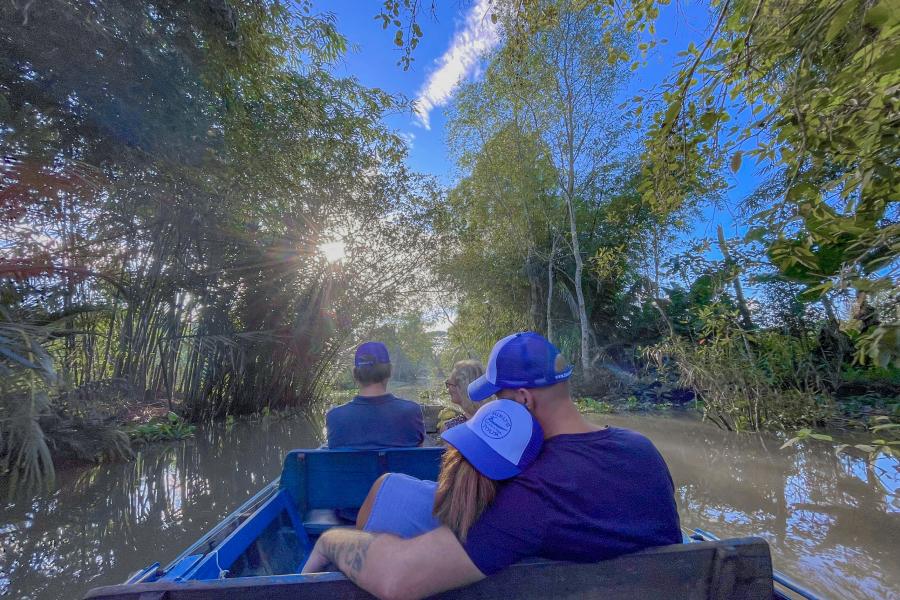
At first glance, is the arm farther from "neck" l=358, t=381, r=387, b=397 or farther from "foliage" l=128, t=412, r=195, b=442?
"foliage" l=128, t=412, r=195, b=442

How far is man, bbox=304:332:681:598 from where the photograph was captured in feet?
3.22

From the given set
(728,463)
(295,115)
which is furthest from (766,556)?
(295,115)

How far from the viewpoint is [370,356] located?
2932 mm

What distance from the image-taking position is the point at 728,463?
18.8 ft

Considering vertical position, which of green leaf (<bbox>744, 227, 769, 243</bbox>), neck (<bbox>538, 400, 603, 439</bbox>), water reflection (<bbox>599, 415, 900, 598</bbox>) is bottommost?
water reflection (<bbox>599, 415, 900, 598</bbox>)

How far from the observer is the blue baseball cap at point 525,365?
1.20 meters

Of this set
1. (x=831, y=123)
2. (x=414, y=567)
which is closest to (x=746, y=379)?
(x=831, y=123)

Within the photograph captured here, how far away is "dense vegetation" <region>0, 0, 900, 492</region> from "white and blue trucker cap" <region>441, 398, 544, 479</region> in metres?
0.90

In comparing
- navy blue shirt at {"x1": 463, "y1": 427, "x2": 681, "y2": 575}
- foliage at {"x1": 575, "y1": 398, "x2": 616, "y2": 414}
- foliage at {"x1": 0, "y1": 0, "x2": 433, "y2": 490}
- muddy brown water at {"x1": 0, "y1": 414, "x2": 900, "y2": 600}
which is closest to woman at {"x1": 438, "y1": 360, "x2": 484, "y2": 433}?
navy blue shirt at {"x1": 463, "y1": 427, "x2": 681, "y2": 575}

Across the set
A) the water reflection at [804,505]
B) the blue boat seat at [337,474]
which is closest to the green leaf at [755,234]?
the blue boat seat at [337,474]

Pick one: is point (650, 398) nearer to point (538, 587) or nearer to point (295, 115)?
point (295, 115)

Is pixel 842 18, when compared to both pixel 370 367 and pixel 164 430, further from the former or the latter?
pixel 164 430

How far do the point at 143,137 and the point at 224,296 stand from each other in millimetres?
4209

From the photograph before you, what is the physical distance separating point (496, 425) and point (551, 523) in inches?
9.5
